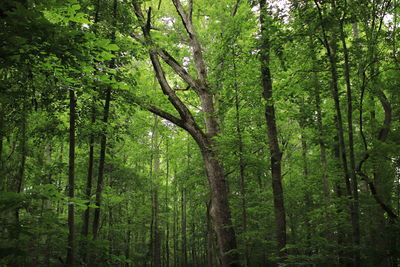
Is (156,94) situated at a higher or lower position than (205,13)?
→ lower

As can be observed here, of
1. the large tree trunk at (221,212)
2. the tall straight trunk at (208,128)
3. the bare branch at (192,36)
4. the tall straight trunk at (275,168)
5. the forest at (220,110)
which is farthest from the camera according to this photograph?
the bare branch at (192,36)

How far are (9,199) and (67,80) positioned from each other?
66.9 inches

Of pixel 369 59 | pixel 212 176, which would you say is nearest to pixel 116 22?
pixel 369 59

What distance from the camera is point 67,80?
3377 mm

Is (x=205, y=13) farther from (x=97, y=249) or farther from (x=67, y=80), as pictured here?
(x=97, y=249)

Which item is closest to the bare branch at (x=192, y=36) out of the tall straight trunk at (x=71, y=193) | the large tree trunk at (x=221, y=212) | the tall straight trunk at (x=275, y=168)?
the large tree trunk at (x=221, y=212)

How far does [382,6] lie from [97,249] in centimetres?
625

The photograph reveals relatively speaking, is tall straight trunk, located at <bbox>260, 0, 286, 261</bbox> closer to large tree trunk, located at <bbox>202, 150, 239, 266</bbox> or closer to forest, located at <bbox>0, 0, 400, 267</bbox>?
forest, located at <bbox>0, 0, 400, 267</bbox>

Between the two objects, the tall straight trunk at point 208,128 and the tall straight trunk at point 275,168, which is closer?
the tall straight trunk at point 275,168

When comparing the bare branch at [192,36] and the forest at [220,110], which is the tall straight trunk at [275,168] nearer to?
the forest at [220,110]

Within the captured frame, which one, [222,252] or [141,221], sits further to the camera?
[141,221]

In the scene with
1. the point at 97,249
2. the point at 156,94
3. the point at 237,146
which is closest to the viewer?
the point at 97,249

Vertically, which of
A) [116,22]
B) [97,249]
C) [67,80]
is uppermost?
[116,22]

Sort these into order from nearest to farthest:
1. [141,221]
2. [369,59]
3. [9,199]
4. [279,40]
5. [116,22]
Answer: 1. [9,199]
2. [369,59]
3. [279,40]
4. [116,22]
5. [141,221]
